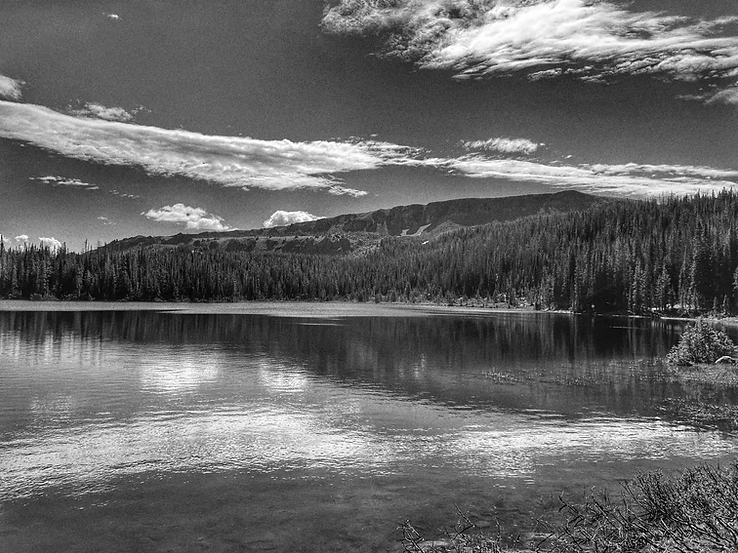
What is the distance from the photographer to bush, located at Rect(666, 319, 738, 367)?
2068 inches

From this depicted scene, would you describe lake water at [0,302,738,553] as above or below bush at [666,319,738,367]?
below

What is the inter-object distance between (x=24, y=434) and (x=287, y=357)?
108ft

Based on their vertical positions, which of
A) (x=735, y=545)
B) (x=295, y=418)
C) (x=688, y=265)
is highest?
(x=688, y=265)

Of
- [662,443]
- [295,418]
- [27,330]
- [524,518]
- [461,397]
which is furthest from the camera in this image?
[27,330]

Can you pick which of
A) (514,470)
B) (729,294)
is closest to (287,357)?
(514,470)

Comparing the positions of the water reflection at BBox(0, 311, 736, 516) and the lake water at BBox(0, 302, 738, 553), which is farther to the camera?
the water reflection at BBox(0, 311, 736, 516)

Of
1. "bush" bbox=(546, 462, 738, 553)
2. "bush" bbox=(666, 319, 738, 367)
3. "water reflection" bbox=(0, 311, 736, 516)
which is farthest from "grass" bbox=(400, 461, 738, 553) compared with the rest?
"bush" bbox=(666, 319, 738, 367)

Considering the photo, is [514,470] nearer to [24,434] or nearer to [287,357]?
[24,434]

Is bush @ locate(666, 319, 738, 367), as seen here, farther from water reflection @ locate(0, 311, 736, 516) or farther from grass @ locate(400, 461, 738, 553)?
grass @ locate(400, 461, 738, 553)

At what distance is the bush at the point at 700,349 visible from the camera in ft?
172

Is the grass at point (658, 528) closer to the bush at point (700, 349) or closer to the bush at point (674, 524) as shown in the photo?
the bush at point (674, 524)

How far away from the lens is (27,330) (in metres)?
83.2

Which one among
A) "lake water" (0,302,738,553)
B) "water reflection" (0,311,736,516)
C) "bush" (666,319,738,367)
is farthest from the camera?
"bush" (666,319,738,367)

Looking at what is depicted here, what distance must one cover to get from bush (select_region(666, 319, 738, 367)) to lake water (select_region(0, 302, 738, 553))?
3660 mm
